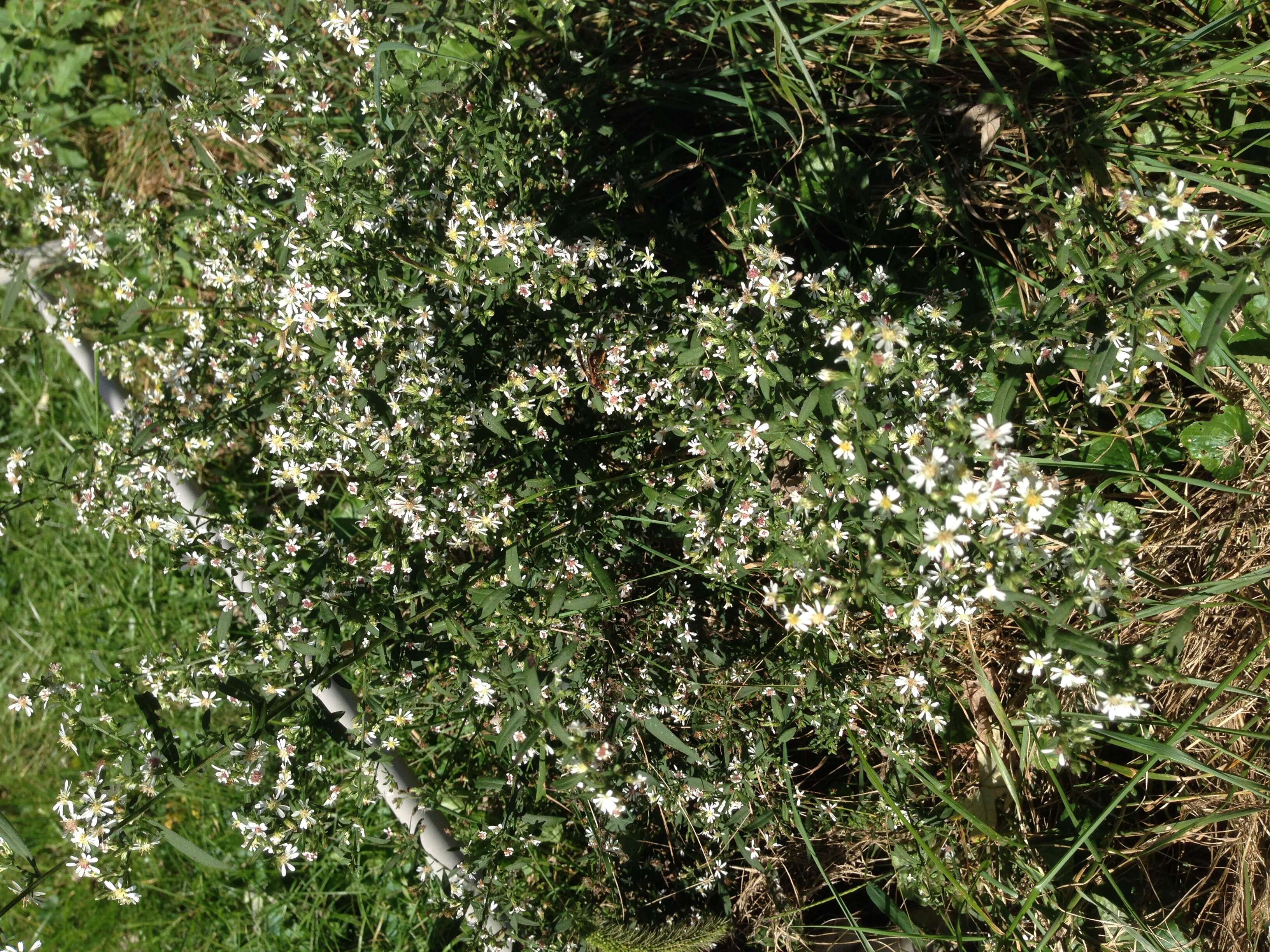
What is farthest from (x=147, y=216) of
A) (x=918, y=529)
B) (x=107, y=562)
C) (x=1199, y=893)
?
(x=1199, y=893)

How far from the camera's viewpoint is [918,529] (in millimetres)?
2244

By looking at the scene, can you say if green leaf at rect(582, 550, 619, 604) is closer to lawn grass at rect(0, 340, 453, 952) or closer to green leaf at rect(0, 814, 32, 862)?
lawn grass at rect(0, 340, 453, 952)

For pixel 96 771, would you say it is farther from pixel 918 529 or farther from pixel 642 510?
pixel 918 529

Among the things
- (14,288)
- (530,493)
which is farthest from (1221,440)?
(14,288)

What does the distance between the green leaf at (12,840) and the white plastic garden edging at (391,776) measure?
0.83 meters

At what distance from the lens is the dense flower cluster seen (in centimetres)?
242

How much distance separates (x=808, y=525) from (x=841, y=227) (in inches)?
61.4

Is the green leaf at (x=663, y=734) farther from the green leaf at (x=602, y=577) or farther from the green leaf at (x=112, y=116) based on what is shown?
the green leaf at (x=112, y=116)

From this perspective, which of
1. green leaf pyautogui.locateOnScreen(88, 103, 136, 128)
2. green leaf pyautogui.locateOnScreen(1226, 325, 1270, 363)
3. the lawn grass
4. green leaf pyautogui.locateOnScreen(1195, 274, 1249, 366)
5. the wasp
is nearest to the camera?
green leaf pyautogui.locateOnScreen(1195, 274, 1249, 366)

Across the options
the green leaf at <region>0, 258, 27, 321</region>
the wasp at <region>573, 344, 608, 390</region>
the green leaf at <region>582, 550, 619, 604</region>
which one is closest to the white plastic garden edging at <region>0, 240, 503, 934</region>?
the green leaf at <region>0, 258, 27, 321</region>

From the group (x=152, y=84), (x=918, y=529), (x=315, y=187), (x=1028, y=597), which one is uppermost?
(x=152, y=84)

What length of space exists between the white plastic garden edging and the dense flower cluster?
7cm

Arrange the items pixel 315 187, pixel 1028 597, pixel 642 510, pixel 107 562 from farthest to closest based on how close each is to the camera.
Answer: pixel 107 562, pixel 642 510, pixel 315 187, pixel 1028 597

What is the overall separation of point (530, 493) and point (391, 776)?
132 cm
